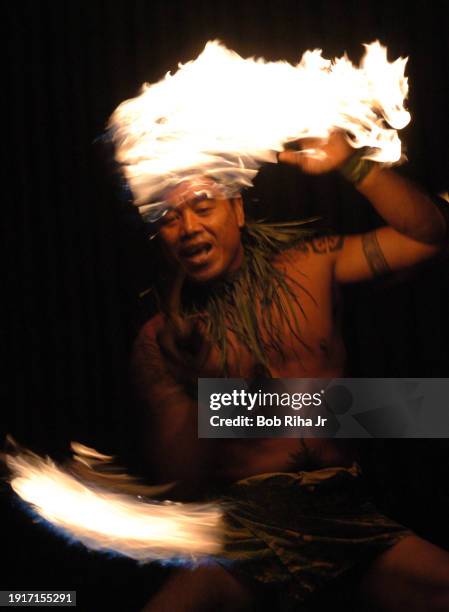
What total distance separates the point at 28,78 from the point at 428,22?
1334mm

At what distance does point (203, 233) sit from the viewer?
88.2 inches

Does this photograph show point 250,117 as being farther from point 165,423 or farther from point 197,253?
point 165,423

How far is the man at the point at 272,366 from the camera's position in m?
2.12

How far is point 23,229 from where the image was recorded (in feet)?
7.66

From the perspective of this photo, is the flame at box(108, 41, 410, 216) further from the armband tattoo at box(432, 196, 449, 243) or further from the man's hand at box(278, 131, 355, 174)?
the armband tattoo at box(432, 196, 449, 243)

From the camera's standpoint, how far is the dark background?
2.22 m

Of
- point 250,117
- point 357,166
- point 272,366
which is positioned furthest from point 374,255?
point 250,117

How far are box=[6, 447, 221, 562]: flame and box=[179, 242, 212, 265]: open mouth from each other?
2.24ft

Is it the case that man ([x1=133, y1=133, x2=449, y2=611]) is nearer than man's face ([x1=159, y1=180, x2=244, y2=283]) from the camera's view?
Yes

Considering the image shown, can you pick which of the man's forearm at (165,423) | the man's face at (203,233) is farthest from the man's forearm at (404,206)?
the man's forearm at (165,423)

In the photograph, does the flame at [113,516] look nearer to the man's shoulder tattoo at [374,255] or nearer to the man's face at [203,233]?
the man's face at [203,233]

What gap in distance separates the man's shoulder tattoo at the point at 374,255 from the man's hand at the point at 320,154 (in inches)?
10.0

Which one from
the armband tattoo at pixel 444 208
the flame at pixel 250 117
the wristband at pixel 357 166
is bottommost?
the armband tattoo at pixel 444 208

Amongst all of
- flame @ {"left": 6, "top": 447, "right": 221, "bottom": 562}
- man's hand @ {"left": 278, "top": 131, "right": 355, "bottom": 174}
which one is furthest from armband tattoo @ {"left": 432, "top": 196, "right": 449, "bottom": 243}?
flame @ {"left": 6, "top": 447, "right": 221, "bottom": 562}
